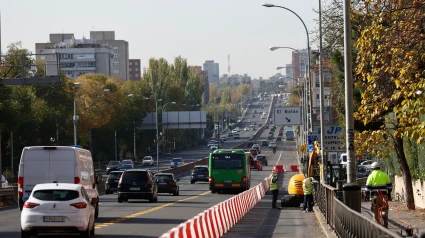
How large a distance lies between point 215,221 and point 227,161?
123 feet

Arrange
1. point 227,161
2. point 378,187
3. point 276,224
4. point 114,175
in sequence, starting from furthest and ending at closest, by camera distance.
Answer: point 114,175
point 227,161
point 276,224
point 378,187

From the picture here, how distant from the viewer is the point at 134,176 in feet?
149

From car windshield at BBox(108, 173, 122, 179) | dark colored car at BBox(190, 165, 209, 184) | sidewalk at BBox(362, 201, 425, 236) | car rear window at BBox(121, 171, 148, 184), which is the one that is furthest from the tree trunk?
dark colored car at BBox(190, 165, 209, 184)

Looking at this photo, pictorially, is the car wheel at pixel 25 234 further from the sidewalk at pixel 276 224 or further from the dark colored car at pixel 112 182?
the dark colored car at pixel 112 182

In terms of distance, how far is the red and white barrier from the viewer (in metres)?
16.5

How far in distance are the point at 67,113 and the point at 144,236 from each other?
71307mm

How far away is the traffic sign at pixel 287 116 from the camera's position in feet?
291

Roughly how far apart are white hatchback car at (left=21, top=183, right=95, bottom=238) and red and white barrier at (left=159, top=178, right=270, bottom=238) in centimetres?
317

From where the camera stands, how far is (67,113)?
9469cm

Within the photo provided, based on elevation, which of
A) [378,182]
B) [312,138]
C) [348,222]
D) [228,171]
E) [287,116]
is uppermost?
[287,116]

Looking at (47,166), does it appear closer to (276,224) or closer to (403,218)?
(276,224)

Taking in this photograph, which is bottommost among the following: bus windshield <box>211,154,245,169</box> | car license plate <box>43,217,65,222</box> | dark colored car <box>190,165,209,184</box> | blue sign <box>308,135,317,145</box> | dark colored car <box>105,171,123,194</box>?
dark colored car <box>190,165,209,184</box>

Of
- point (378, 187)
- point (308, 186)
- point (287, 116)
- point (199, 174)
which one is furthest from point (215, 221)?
point (287, 116)

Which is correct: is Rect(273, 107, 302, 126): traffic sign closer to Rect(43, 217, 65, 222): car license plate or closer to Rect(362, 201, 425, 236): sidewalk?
Rect(362, 201, 425, 236): sidewalk
